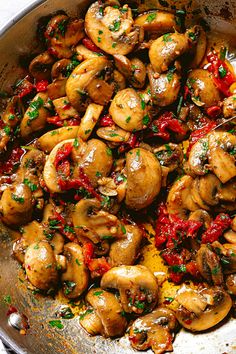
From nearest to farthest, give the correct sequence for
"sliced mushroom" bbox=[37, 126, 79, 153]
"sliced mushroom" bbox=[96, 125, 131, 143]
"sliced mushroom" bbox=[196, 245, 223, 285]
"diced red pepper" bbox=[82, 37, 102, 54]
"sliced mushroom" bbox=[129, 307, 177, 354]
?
"sliced mushroom" bbox=[196, 245, 223, 285], "sliced mushroom" bbox=[129, 307, 177, 354], "sliced mushroom" bbox=[96, 125, 131, 143], "sliced mushroom" bbox=[37, 126, 79, 153], "diced red pepper" bbox=[82, 37, 102, 54]

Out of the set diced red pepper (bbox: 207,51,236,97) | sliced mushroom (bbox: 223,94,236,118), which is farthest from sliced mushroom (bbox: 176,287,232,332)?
diced red pepper (bbox: 207,51,236,97)

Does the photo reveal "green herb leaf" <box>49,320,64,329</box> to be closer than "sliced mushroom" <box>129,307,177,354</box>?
No

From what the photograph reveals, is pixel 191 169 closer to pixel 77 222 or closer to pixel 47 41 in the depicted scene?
pixel 77 222

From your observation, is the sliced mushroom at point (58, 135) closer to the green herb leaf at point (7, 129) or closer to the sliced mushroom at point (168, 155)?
the green herb leaf at point (7, 129)

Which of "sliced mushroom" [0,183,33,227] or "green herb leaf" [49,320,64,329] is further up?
"sliced mushroom" [0,183,33,227]

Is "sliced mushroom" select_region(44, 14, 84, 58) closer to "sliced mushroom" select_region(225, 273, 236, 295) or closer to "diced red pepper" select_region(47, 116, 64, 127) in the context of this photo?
"diced red pepper" select_region(47, 116, 64, 127)

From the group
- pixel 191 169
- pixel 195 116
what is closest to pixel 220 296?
pixel 191 169
